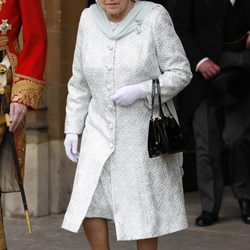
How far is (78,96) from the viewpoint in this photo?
18.8 ft

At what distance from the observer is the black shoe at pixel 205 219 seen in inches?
325

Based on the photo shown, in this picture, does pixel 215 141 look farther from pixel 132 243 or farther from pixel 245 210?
pixel 132 243

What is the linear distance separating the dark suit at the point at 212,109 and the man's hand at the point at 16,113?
2.63 metres

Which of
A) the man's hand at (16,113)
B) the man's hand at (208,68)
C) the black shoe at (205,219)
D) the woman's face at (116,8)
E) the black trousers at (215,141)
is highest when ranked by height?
the woman's face at (116,8)

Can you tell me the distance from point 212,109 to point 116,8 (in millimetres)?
2851

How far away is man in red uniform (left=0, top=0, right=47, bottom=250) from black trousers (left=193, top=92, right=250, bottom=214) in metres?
2.69

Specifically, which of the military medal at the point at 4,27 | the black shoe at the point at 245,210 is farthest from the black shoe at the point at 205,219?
the military medal at the point at 4,27

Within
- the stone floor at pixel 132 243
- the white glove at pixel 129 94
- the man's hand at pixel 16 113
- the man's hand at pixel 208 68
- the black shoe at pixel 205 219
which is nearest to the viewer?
the white glove at pixel 129 94

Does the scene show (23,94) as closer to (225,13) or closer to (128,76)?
(128,76)

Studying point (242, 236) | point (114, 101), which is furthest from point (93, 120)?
point (242, 236)

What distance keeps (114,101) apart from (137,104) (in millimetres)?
119

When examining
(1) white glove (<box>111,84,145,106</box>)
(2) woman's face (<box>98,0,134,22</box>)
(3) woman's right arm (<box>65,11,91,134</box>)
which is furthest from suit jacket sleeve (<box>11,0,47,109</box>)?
(1) white glove (<box>111,84,145,106</box>)

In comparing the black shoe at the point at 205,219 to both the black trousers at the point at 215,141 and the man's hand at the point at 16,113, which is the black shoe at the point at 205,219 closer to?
the black trousers at the point at 215,141

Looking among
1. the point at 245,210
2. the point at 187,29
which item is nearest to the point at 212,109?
the point at 187,29
